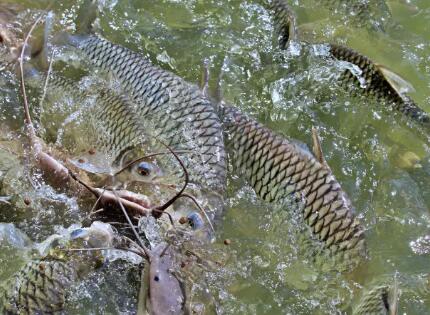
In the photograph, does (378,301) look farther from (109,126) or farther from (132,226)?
(109,126)

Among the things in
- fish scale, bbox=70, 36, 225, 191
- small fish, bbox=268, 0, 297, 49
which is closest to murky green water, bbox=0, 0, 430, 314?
small fish, bbox=268, 0, 297, 49

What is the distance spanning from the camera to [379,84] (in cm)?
290

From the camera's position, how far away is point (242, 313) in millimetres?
2246

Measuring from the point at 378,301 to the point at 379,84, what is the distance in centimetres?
124

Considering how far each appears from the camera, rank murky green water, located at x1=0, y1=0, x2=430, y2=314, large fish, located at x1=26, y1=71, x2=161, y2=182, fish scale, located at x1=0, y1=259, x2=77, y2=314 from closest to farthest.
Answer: fish scale, located at x1=0, y1=259, x2=77, y2=314 < murky green water, located at x1=0, y1=0, x2=430, y2=314 < large fish, located at x1=26, y1=71, x2=161, y2=182

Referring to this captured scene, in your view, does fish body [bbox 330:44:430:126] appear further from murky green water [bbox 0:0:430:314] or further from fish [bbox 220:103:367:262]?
fish [bbox 220:103:367:262]

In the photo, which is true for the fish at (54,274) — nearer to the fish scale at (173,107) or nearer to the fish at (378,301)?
the fish scale at (173,107)

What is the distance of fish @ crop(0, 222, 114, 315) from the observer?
196cm

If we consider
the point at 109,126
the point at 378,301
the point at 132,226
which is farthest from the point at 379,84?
the point at 132,226

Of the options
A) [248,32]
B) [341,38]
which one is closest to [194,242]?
[248,32]

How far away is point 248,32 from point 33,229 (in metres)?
1.88

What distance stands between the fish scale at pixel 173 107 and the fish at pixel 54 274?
0.62m

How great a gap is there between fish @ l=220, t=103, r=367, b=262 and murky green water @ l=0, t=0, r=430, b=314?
92 mm

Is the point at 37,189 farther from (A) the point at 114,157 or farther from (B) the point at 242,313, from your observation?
(B) the point at 242,313
